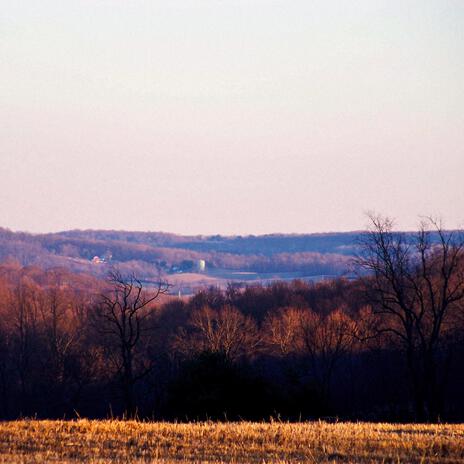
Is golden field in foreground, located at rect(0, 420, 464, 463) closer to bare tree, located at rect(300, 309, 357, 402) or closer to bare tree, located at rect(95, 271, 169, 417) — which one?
bare tree, located at rect(95, 271, 169, 417)

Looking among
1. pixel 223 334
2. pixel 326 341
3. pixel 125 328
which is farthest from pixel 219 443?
pixel 223 334

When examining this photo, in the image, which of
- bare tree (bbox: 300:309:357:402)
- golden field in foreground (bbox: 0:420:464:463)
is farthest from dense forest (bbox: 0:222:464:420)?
golden field in foreground (bbox: 0:420:464:463)

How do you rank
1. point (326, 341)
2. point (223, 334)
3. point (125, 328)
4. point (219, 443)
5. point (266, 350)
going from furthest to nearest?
point (266, 350) → point (223, 334) → point (326, 341) → point (125, 328) → point (219, 443)

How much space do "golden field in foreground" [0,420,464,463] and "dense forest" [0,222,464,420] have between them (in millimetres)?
3452

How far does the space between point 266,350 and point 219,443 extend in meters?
66.5

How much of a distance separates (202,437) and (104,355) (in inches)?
2531

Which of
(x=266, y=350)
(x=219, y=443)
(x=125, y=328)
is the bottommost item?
(x=266, y=350)

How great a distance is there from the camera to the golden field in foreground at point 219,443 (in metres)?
Result: 17.8

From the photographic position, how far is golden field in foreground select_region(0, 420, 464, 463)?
58.5 ft

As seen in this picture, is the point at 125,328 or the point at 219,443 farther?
the point at 125,328

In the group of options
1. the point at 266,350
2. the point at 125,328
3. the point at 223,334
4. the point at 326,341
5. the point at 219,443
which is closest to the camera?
the point at 219,443

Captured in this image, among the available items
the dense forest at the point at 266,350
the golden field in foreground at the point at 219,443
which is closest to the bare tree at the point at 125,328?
the dense forest at the point at 266,350

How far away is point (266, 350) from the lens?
282ft

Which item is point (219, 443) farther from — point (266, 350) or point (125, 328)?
point (266, 350)
